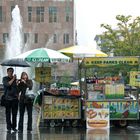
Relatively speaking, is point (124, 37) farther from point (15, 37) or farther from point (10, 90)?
point (10, 90)

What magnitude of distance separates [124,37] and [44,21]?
1187 inches

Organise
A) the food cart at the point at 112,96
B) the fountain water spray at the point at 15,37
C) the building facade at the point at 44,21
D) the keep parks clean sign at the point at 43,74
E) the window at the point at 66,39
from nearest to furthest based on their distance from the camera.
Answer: the food cart at the point at 112,96, the keep parks clean sign at the point at 43,74, the fountain water spray at the point at 15,37, the building facade at the point at 44,21, the window at the point at 66,39

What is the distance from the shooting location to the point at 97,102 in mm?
17234

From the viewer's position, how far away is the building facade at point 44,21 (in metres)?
78.2

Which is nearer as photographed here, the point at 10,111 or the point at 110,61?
the point at 10,111

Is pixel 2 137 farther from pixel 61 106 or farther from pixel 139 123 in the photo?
Result: pixel 139 123

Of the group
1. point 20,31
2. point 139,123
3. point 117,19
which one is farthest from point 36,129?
point 20,31

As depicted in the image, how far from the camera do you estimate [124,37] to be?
50.8m

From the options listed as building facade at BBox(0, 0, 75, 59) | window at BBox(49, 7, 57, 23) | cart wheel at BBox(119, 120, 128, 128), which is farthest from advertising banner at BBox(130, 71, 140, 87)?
window at BBox(49, 7, 57, 23)

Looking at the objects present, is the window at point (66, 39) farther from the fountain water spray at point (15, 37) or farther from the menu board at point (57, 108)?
the menu board at point (57, 108)

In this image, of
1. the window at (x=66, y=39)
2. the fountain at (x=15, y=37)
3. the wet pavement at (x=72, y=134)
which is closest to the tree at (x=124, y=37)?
the fountain at (x=15, y=37)

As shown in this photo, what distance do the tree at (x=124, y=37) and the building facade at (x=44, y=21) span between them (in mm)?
27054

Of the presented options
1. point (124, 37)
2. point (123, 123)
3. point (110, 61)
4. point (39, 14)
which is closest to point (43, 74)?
point (110, 61)

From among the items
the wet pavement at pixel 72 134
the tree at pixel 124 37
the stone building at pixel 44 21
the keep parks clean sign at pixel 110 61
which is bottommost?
the wet pavement at pixel 72 134
